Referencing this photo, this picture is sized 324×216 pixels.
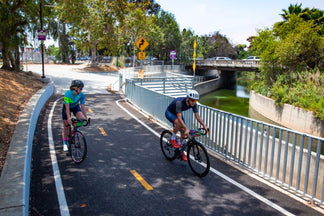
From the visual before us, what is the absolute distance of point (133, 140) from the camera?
910 cm

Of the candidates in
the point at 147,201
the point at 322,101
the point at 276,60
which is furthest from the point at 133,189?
the point at 276,60

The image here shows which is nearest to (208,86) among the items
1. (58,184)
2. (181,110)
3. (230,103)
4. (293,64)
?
(230,103)

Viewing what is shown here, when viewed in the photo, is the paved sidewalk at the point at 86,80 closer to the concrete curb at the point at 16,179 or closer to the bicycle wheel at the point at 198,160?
the concrete curb at the point at 16,179

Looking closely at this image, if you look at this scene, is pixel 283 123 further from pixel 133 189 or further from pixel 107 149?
pixel 133 189

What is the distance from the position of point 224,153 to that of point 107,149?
3.23 metres

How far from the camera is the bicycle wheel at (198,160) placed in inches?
245

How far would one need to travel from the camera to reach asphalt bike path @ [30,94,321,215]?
16.3ft

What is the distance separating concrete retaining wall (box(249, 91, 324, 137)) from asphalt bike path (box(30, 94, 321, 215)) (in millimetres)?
13757

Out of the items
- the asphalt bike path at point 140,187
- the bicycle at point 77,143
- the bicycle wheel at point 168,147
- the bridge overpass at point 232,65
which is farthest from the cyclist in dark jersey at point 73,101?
the bridge overpass at point 232,65

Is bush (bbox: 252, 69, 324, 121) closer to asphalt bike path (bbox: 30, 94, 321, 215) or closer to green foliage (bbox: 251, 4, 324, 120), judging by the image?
green foliage (bbox: 251, 4, 324, 120)

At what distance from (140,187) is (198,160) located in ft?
4.70

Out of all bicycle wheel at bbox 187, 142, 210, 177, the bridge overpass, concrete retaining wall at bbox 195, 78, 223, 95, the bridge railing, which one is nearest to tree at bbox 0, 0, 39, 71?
the bridge railing

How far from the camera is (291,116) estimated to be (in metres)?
21.0

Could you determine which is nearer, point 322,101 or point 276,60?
point 322,101
